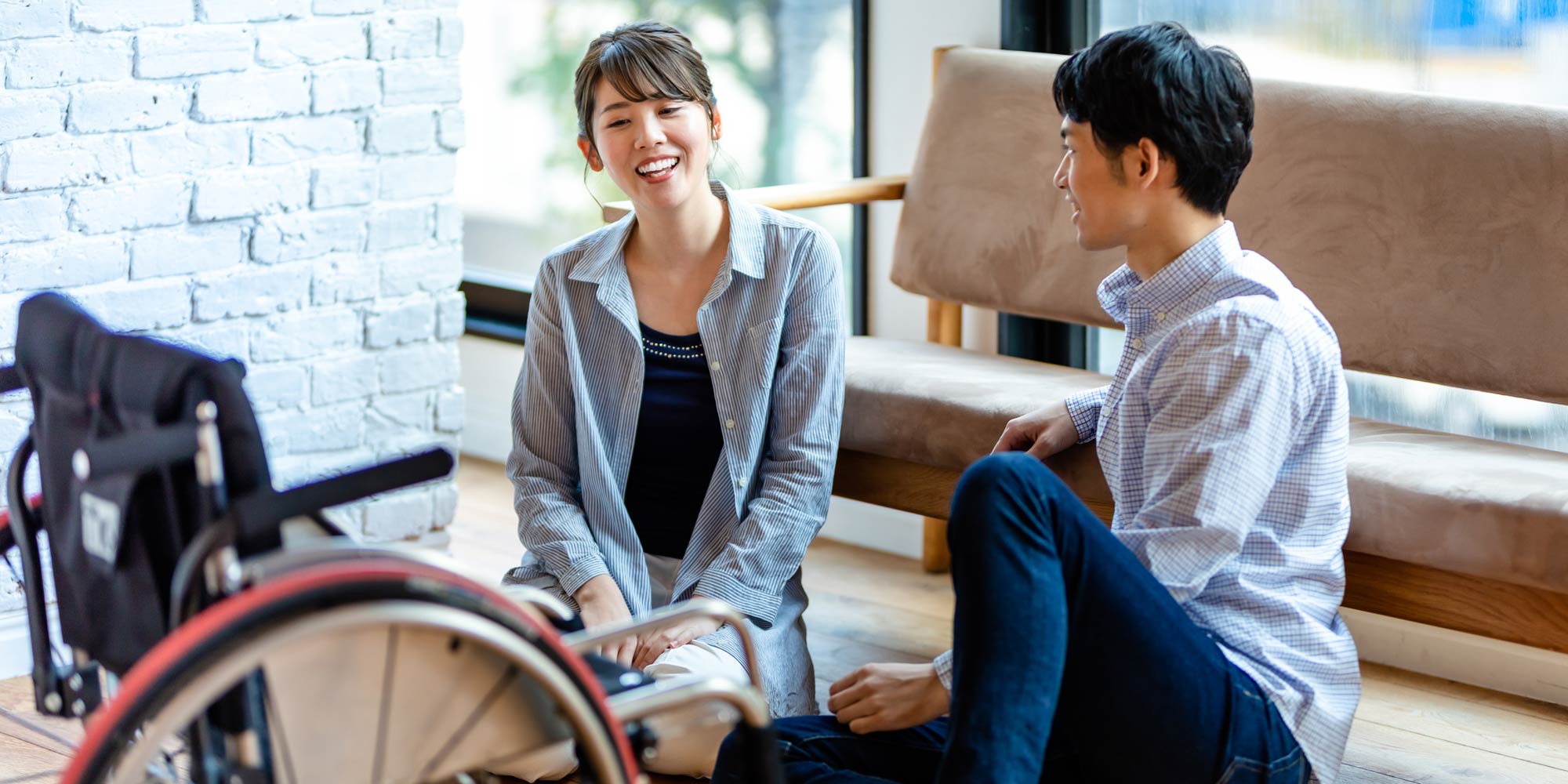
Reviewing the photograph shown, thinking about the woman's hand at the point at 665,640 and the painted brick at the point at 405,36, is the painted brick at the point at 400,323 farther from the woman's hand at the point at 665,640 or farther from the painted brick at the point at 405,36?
the woman's hand at the point at 665,640

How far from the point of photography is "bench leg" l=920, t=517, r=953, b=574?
9.34ft

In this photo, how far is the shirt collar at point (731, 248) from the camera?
2006mm

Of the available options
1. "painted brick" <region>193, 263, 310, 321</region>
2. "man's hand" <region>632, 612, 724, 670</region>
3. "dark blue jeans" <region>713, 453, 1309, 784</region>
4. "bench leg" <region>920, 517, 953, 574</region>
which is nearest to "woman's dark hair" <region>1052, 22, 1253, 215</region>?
"dark blue jeans" <region>713, 453, 1309, 784</region>

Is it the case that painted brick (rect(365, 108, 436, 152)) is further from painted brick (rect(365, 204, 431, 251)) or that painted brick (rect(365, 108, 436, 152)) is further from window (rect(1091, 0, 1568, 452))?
window (rect(1091, 0, 1568, 452))

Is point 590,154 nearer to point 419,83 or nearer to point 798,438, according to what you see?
point 798,438

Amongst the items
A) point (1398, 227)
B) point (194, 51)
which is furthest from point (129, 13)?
point (1398, 227)

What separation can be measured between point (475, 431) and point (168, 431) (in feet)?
8.57

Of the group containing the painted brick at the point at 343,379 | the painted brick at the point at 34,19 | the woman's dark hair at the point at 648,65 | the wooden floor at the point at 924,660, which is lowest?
the wooden floor at the point at 924,660

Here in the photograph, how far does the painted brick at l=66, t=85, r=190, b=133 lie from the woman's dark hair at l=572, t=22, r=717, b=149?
732mm

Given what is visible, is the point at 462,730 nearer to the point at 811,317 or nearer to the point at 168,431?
the point at 168,431

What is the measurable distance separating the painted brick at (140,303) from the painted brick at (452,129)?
48 cm

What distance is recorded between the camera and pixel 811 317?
2.03 metres

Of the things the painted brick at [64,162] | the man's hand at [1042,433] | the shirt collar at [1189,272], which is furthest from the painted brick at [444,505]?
the shirt collar at [1189,272]

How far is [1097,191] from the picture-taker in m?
1.65
